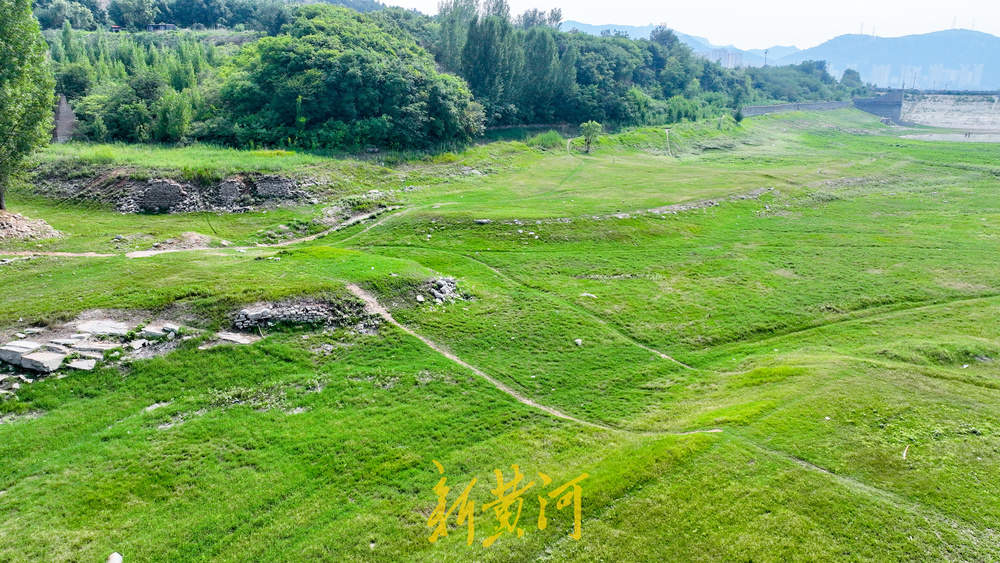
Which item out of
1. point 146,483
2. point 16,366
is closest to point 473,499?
point 146,483

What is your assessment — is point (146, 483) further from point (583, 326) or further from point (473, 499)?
point (583, 326)

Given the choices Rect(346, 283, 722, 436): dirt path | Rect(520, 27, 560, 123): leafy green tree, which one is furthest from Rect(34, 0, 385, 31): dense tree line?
Rect(346, 283, 722, 436): dirt path

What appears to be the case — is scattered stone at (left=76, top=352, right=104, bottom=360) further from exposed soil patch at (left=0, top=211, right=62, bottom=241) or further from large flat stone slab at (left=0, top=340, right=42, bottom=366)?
exposed soil patch at (left=0, top=211, right=62, bottom=241)

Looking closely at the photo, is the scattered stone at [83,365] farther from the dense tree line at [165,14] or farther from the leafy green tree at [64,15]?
the leafy green tree at [64,15]

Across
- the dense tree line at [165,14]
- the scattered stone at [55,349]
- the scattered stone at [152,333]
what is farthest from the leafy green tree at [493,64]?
the scattered stone at [55,349]

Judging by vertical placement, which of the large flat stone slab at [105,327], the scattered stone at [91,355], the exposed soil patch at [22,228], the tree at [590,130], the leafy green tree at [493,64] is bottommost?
the scattered stone at [91,355]

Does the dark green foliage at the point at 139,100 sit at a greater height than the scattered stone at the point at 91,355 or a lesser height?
greater
